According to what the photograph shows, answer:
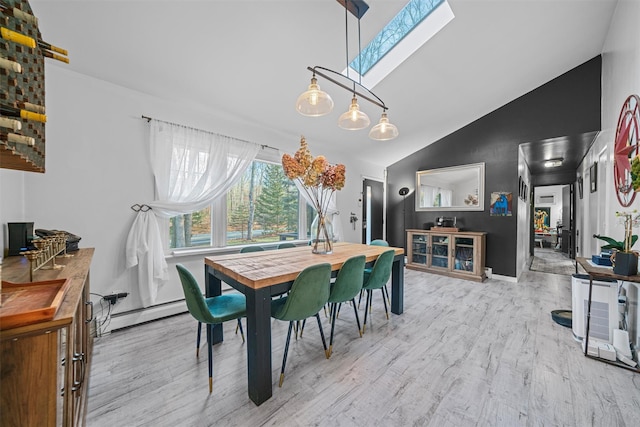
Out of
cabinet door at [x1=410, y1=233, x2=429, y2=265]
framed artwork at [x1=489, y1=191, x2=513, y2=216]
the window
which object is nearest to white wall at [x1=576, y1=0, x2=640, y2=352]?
framed artwork at [x1=489, y1=191, x2=513, y2=216]

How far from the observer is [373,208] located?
5801 mm

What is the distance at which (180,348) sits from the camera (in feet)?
7.14

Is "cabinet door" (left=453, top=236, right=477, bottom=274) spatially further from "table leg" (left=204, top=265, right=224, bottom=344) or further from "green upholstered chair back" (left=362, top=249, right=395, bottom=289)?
"table leg" (left=204, top=265, right=224, bottom=344)

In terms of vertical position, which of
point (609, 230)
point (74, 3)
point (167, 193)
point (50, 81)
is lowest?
point (609, 230)

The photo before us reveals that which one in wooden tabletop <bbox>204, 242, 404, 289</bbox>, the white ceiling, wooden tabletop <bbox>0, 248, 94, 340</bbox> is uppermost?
the white ceiling

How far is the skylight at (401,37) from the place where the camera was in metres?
2.68

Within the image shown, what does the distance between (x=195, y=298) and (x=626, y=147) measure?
3820 millimetres

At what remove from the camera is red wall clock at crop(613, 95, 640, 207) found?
208 centimetres

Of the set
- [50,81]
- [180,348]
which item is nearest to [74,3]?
[50,81]

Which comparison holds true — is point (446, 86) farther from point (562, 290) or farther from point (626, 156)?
point (562, 290)

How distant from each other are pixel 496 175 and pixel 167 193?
5.23 metres

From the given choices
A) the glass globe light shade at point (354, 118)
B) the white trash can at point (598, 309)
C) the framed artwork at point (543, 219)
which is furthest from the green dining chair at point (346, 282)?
the framed artwork at point (543, 219)

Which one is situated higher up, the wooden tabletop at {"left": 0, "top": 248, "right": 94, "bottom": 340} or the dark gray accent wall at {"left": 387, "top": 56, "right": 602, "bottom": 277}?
the dark gray accent wall at {"left": 387, "top": 56, "right": 602, "bottom": 277}

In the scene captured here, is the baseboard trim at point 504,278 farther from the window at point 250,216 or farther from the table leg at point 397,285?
the window at point 250,216
